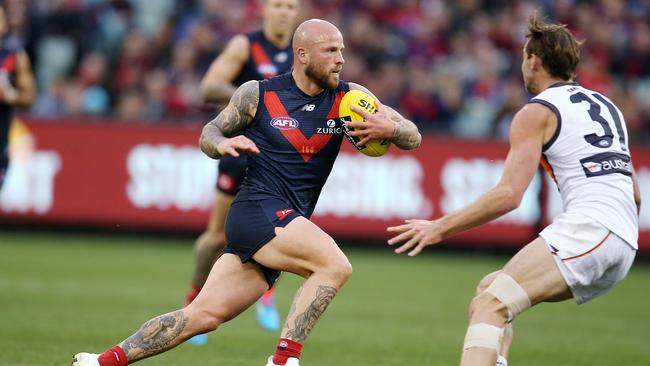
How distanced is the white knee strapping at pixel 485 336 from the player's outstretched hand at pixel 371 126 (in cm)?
147

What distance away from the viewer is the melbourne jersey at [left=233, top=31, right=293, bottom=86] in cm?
1005

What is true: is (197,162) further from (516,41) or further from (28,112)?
(516,41)

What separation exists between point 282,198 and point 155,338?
122 cm

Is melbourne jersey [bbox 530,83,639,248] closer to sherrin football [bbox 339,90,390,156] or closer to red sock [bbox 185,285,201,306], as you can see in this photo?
sherrin football [bbox 339,90,390,156]

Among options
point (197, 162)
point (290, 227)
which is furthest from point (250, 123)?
point (197, 162)

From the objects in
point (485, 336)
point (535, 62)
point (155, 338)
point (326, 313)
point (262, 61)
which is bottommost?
point (326, 313)

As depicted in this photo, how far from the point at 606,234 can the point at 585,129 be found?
25.0 inches

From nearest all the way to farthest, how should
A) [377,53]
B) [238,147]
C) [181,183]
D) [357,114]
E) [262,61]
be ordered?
1. [238,147]
2. [357,114]
3. [262,61]
4. [181,183]
5. [377,53]

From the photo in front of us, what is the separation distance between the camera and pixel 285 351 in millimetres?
6316

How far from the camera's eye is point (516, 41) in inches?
805

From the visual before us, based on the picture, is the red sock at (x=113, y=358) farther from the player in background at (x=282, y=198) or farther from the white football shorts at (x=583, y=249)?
the white football shorts at (x=583, y=249)

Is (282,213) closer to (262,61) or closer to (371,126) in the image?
(371,126)

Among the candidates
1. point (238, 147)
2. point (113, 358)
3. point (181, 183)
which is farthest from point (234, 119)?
point (181, 183)

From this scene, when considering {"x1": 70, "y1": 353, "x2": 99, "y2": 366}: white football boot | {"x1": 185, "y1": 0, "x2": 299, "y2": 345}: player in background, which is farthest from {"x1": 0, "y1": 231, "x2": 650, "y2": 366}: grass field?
{"x1": 70, "y1": 353, "x2": 99, "y2": 366}: white football boot
